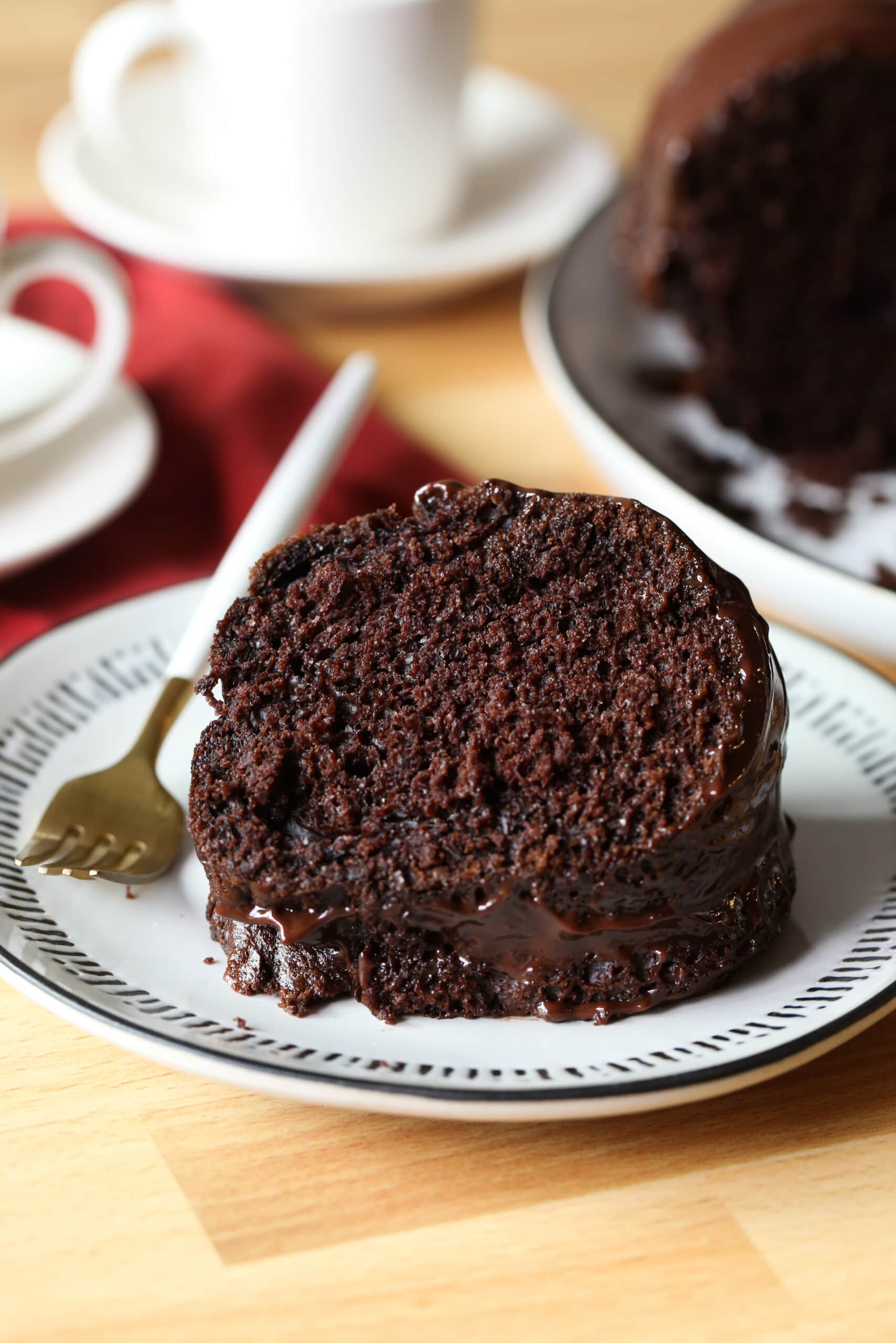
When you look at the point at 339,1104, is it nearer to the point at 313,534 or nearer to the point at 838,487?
the point at 313,534

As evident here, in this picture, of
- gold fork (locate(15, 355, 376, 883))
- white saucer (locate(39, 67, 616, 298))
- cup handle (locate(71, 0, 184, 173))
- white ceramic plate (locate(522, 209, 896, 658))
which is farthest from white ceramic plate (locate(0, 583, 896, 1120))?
cup handle (locate(71, 0, 184, 173))

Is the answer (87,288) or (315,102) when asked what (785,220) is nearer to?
(315,102)

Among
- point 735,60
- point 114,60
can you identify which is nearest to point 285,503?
point 735,60

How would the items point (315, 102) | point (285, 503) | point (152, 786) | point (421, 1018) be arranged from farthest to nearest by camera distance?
point (315, 102), point (285, 503), point (152, 786), point (421, 1018)

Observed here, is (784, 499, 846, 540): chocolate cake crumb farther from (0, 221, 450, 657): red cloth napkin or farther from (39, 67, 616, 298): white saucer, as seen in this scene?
(39, 67, 616, 298): white saucer

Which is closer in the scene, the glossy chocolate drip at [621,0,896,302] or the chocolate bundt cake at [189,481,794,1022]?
the chocolate bundt cake at [189,481,794,1022]
